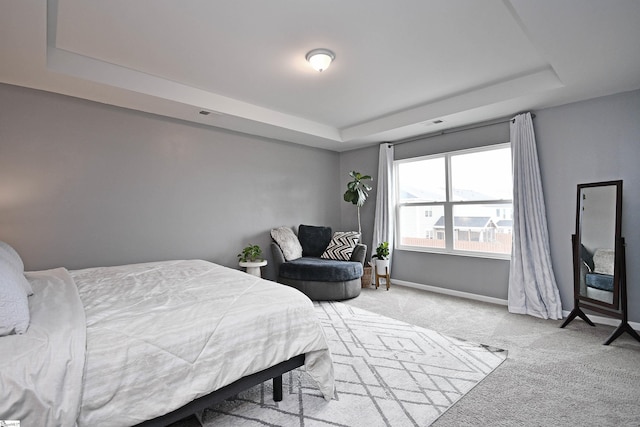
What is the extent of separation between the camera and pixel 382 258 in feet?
16.2

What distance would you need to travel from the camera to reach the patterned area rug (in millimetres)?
1831

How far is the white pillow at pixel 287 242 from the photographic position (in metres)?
4.71

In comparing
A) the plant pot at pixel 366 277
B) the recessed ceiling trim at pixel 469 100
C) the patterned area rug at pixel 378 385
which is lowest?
the patterned area rug at pixel 378 385

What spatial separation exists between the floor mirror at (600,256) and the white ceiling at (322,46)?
112cm

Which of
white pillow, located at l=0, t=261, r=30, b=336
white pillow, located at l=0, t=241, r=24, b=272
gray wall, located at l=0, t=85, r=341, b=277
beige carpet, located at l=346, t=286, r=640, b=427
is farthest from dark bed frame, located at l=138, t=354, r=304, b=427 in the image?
gray wall, located at l=0, t=85, r=341, b=277

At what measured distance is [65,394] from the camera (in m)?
1.14

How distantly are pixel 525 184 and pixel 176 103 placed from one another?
4213 mm

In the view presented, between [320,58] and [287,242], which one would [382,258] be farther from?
[320,58]

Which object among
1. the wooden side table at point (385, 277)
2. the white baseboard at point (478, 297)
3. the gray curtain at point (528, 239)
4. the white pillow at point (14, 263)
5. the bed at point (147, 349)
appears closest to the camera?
the bed at point (147, 349)

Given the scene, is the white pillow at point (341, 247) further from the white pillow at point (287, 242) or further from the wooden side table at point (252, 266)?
the wooden side table at point (252, 266)

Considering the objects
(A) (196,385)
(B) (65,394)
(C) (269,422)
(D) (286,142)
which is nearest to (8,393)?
(B) (65,394)

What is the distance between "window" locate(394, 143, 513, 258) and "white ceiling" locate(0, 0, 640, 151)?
678 mm

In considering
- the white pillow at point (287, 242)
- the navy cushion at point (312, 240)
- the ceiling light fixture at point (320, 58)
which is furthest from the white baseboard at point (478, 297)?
the ceiling light fixture at point (320, 58)

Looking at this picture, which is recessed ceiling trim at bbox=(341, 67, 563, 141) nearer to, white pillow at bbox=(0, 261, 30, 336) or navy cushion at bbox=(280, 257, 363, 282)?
navy cushion at bbox=(280, 257, 363, 282)
